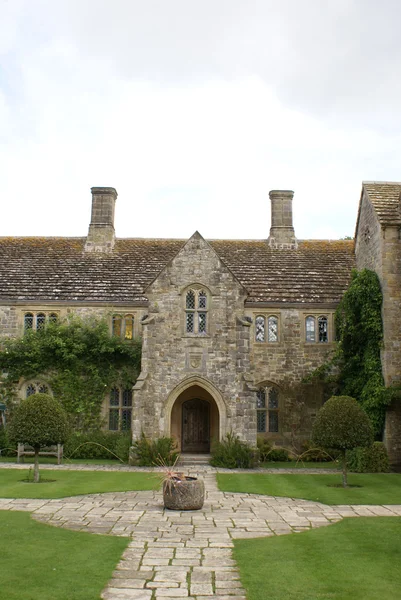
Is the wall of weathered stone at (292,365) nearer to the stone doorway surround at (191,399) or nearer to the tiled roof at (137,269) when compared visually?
the tiled roof at (137,269)

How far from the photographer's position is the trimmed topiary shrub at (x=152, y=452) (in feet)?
64.7

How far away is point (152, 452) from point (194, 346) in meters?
3.90

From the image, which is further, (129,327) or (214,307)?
(129,327)

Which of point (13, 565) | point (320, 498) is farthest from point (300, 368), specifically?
point (13, 565)

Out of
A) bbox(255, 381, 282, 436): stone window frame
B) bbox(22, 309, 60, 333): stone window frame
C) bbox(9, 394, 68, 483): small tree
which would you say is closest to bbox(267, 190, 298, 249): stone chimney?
bbox(255, 381, 282, 436): stone window frame

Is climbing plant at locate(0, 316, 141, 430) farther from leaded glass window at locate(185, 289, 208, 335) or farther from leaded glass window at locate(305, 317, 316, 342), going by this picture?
leaded glass window at locate(305, 317, 316, 342)

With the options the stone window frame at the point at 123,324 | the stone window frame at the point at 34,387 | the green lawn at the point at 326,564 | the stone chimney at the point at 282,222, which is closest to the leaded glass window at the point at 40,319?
the stone window frame at the point at 34,387

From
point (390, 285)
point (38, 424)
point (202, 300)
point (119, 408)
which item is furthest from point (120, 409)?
point (390, 285)

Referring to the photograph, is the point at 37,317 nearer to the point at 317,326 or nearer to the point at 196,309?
the point at 196,309

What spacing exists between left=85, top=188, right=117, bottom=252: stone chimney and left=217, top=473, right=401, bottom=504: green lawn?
13832 mm

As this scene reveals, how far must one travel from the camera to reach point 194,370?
21016 mm

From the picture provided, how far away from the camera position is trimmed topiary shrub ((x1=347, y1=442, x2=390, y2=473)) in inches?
756

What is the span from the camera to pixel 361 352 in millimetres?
22203

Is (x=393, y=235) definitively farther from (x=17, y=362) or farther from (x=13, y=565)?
(x=13, y=565)
